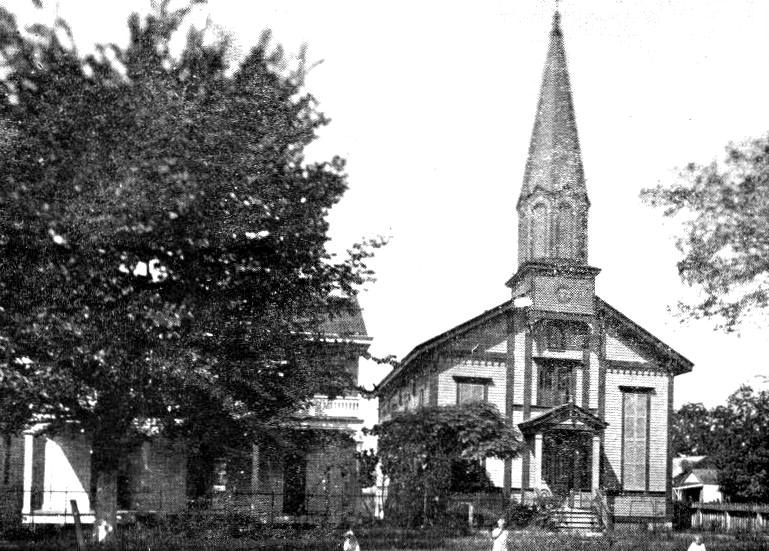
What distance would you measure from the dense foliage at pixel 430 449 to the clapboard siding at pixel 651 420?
4.94m

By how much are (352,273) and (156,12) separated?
732 centimetres

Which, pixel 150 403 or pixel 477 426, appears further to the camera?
pixel 477 426

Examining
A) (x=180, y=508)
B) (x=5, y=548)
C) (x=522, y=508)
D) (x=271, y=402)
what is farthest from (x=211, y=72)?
(x=522, y=508)

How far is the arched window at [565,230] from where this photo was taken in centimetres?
4016

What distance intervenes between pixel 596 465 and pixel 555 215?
9312mm

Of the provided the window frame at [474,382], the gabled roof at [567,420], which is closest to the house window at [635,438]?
the gabled roof at [567,420]

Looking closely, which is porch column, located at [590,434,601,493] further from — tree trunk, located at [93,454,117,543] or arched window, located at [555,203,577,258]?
tree trunk, located at [93,454,117,543]

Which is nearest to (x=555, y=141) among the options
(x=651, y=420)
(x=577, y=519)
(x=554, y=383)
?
(x=554, y=383)

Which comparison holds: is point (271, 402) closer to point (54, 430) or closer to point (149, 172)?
point (54, 430)

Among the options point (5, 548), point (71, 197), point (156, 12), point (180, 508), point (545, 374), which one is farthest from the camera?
point (545, 374)

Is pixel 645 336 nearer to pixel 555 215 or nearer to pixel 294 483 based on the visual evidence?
pixel 555 215

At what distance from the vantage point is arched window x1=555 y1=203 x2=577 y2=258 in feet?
132

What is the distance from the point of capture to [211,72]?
72.7ft

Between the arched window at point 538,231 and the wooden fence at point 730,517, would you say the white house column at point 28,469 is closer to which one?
the arched window at point 538,231
